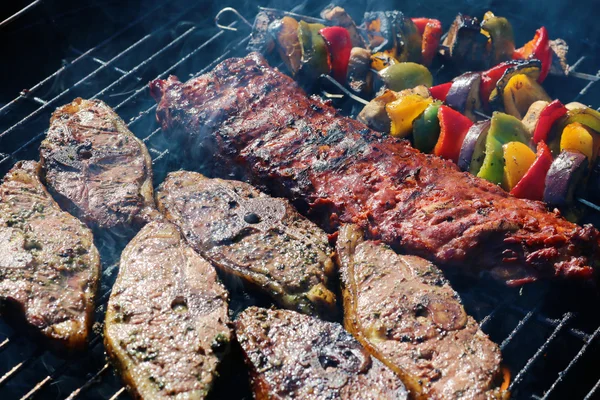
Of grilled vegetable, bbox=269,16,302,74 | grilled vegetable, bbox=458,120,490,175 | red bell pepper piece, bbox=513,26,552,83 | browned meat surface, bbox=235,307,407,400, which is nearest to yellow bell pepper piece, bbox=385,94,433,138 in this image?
grilled vegetable, bbox=458,120,490,175

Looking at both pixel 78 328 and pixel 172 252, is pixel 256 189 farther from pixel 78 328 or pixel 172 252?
pixel 78 328

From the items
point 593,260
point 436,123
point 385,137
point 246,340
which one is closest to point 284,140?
point 385,137

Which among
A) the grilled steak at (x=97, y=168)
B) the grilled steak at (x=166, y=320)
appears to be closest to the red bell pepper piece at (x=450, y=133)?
the grilled steak at (x=166, y=320)

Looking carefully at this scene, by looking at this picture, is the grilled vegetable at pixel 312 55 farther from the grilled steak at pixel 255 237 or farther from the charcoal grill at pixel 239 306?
the grilled steak at pixel 255 237

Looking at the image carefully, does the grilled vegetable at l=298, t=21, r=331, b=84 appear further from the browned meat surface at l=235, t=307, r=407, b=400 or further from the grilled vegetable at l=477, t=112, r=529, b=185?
the browned meat surface at l=235, t=307, r=407, b=400

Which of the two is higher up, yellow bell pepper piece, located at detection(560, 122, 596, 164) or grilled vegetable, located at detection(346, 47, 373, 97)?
grilled vegetable, located at detection(346, 47, 373, 97)

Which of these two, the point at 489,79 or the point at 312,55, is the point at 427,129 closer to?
the point at 489,79

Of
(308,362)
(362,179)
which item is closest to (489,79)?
(362,179)
